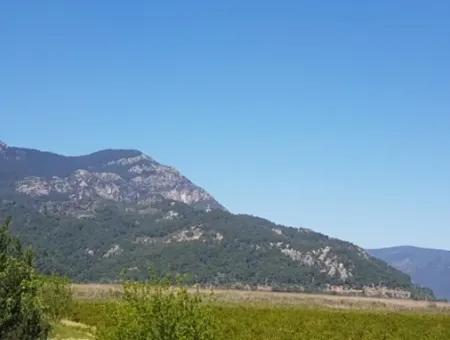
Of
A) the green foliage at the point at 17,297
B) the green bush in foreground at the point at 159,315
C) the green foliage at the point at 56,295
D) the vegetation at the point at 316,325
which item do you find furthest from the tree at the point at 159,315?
the vegetation at the point at 316,325

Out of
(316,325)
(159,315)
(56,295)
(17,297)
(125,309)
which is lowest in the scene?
(316,325)

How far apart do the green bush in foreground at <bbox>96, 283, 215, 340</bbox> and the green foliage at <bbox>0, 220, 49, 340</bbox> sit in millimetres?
3282

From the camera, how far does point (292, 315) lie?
89438 millimetres

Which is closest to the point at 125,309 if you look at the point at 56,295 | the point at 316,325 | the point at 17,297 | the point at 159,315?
the point at 159,315

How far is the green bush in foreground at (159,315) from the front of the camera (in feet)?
73.1

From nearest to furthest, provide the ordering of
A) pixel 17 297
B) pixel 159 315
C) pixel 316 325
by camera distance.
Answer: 1. pixel 159 315
2. pixel 17 297
3. pixel 316 325

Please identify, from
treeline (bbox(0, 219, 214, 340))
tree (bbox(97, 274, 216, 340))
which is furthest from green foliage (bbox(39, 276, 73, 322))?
tree (bbox(97, 274, 216, 340))

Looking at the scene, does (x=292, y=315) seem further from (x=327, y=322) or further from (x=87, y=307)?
(x=87, y=307)

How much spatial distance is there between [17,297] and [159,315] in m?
5.64

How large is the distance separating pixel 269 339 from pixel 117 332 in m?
44.2

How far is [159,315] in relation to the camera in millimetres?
22547

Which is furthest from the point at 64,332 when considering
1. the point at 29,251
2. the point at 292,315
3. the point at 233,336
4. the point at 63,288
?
the point at 292,315

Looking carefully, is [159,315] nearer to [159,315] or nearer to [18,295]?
[159,315]

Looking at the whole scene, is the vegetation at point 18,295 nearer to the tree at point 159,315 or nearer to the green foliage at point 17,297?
the green foliage at point 17,297
